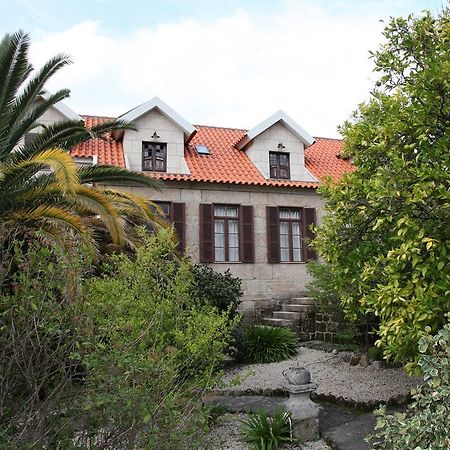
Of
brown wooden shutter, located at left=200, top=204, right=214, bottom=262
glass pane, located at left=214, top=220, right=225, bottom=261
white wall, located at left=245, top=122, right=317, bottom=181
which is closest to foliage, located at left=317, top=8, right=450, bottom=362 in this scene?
brown wooden shutter, located at left=200, top=204, right=214, bottom=262

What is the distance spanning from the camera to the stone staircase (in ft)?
44.9

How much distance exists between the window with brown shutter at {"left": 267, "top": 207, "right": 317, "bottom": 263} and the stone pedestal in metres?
8.78

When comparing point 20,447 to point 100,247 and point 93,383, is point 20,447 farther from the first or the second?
point 100,247

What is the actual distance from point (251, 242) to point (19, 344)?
38.4 ft

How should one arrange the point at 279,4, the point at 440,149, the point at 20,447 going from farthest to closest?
the point at 279,4
the point at 440,149
the point at 20,447

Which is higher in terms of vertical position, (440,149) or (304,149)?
(304,149)

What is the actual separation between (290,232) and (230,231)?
2039 millimetres

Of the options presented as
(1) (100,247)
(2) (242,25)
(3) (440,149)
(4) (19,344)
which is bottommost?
(4) (19,344)

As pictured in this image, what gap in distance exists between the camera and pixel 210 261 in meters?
14.2

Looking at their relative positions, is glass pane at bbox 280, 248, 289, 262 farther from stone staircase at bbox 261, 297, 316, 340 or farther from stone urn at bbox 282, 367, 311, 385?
stone urn at bbox 282, 367, 311, 385

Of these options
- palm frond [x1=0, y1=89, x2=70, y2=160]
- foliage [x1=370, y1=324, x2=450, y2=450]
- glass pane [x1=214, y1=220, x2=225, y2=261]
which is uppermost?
palm frond [x1=0, y1=89, x2=70, y2=160]

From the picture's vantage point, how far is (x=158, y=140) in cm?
1484

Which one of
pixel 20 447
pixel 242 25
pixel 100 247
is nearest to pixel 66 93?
pixel 100 247

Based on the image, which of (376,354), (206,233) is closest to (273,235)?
(206,233)
